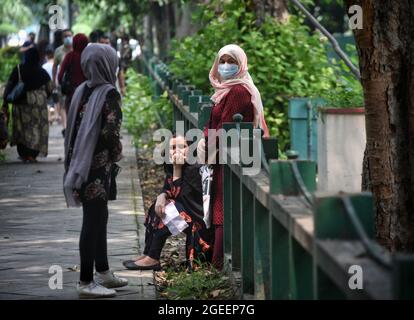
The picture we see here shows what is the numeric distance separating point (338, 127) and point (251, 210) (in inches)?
252

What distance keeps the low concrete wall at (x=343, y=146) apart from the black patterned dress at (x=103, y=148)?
5737mm

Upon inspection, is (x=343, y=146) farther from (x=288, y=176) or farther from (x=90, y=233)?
(x=288, y=176)

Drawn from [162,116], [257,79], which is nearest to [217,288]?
[257,79]

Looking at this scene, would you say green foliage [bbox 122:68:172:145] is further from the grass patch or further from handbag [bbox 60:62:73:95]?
the grass patch

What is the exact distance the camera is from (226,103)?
8961 mm

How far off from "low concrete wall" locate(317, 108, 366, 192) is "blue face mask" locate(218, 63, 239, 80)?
417cm

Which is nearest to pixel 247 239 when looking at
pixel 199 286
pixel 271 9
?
pixel 199 286

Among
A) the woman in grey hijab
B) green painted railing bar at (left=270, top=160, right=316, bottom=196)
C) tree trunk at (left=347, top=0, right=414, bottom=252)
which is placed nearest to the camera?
green painted railing bar at (left=270, top=160, right=316, bottom=196)

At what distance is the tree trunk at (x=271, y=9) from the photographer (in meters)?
16.1

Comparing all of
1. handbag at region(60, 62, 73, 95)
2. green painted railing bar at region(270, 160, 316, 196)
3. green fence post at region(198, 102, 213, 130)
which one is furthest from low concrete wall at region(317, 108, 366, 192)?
green painted railing bar at region(270, 160, 316, 196)

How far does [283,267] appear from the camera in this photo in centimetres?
585

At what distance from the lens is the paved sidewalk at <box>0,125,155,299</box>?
26.6 ft

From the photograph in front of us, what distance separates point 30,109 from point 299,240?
40.4ft

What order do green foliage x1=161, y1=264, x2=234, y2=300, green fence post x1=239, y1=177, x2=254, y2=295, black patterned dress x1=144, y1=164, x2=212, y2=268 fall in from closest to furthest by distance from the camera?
green fence post x1=239, y1=177, x2=254, y2=295
green foliage x1=161, y1=264, x2=234, y2=300
black patterned dress x1=144, y1=164, x2=212, y2=268
